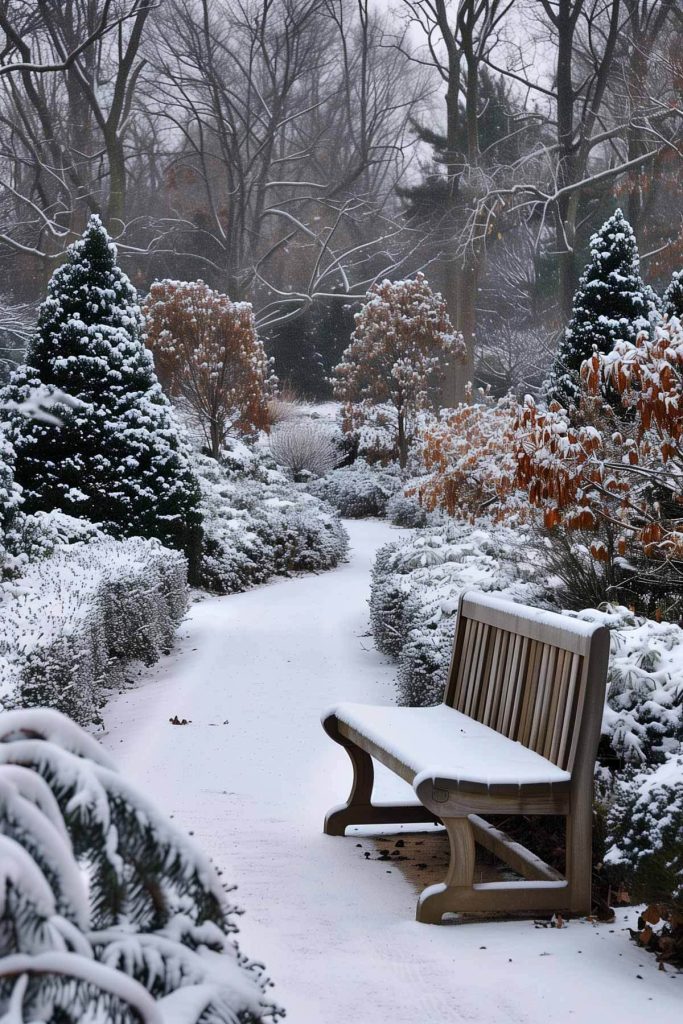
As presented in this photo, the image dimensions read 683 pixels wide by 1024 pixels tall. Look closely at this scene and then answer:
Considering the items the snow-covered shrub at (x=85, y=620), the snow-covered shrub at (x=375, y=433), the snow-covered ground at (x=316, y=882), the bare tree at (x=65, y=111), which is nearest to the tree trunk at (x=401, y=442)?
the snow-covered shrub at (x=375, y=433)

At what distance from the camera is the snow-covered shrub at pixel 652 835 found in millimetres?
3238

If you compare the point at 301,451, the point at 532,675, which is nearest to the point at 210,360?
the point at 301,451

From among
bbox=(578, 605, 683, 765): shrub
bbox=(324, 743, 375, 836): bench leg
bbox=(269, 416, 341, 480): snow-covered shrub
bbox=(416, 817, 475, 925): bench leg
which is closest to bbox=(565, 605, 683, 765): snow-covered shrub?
bbox=(578, 605, 683, 765): shrub

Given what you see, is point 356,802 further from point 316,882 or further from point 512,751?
point 512,751

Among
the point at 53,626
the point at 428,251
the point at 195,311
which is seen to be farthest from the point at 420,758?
the point at 428,251

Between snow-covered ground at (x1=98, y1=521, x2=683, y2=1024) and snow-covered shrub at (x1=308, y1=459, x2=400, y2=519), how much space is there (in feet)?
44.7

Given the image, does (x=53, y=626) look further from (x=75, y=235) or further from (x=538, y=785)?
(x=75, y=235)

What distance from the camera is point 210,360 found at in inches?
752

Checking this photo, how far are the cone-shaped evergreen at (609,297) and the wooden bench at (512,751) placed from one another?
10599 mm

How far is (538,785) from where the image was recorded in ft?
12.0

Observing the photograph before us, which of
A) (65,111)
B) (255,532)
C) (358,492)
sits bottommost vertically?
(358,492)

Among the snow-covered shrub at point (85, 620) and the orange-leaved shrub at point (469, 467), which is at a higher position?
the orange-leaved shrub at point (469, 467)

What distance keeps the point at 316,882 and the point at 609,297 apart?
12175 mm

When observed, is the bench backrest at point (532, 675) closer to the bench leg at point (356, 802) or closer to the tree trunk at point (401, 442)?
the bench leg at point (356, 802)
